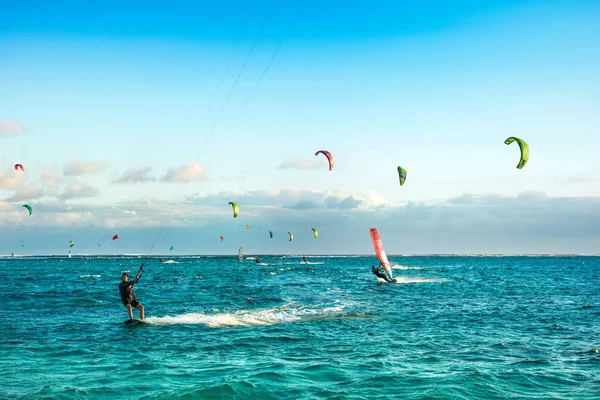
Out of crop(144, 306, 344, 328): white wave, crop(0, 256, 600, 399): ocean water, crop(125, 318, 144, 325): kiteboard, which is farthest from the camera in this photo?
crop(144, 306, 344, 328): white wave

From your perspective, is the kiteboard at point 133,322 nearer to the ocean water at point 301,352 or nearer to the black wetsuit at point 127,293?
the ocean water at point 301,352

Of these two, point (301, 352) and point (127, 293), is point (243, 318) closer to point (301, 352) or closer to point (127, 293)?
point (127, 293)

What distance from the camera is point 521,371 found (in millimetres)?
10039

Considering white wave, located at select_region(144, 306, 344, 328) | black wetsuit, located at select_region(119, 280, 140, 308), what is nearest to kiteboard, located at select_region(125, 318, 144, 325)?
white wave, located at select_region(144, 306, 344, 328)

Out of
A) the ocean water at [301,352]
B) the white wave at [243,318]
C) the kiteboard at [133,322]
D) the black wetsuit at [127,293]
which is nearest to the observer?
the ocean water at [301,352]

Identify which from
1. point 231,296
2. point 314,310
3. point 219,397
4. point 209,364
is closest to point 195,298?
point 231,296

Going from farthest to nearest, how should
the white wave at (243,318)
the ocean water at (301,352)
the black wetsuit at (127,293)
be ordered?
1. the white wave at (243,318)
2. the black wetsuit at (127,293)
3. the ocean water at (301,352)

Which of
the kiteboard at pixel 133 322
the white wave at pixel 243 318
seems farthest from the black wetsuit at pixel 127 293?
the white wave at pixel 243 318

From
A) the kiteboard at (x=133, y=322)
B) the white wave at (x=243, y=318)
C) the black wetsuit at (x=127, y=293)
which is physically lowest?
the white wave at (x=243, y=318)

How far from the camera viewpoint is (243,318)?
17406mm

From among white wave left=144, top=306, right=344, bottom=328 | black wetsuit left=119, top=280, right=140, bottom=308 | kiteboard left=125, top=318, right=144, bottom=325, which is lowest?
white wave left=144, top=306, right=344, bottom=328

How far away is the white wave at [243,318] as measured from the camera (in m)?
16.2

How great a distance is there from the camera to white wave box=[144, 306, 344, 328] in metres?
16.2

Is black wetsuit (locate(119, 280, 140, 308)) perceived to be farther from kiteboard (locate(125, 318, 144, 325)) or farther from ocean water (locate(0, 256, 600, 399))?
ocean water (locate(0, 256, 600, 399))
